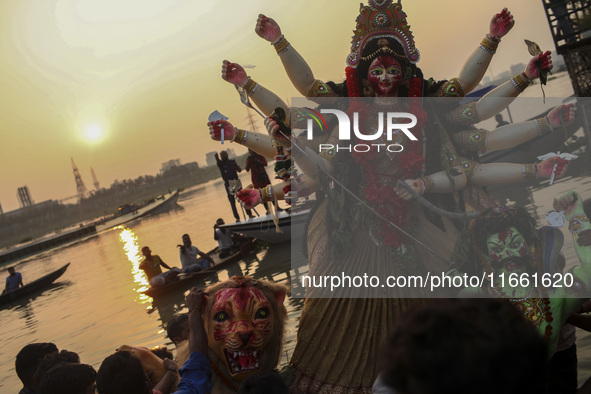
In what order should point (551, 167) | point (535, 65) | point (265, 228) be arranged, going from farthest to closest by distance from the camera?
1. point (265, 228)
2. point (535, 65)
3. point (551, 167)

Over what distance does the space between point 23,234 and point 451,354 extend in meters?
96.2

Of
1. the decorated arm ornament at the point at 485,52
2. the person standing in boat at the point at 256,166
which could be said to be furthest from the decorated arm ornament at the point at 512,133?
the person standing in boat at the point at 256,166

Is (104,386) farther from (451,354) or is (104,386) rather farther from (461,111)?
(461,111)

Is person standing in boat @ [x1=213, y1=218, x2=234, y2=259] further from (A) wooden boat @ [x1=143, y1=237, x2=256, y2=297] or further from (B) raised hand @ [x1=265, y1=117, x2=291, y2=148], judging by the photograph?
(B) raised hand @ [x1=265, y1=117, x2=291, y2=148]

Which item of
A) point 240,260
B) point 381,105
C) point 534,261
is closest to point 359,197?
point 381,105

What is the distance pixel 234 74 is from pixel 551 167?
7.50ft

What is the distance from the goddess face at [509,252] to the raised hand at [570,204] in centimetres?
36

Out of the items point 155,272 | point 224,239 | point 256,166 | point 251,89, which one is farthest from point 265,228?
point 251,89

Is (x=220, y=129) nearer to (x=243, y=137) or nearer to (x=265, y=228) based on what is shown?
(x=243, y=137)

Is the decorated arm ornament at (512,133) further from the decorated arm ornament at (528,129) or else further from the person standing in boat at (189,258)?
the person standing in boat at (189,258)

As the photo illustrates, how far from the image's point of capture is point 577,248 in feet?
10.4

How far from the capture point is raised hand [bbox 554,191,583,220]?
320cm

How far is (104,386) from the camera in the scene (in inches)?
126

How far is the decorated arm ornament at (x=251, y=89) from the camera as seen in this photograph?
3877mm
